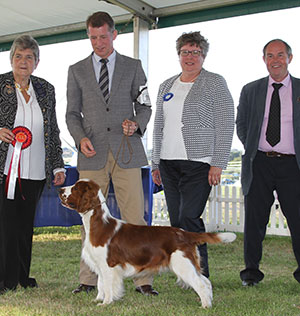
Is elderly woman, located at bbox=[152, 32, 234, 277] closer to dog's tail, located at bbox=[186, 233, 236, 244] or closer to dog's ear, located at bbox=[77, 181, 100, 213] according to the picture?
dog's tail, located at bbox=[186, 233, 236, 244]

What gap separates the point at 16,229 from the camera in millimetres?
3348

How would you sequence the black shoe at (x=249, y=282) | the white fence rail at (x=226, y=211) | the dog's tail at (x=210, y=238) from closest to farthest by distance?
the dog's tail at (x=210, y=238) < the black shoe at (x=249, y=282) < the white fence rail at (x=226, y=211)

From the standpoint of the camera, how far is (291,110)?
137 inches

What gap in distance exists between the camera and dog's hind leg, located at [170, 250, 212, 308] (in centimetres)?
279

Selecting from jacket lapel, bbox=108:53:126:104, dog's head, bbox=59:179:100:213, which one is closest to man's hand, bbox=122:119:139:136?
jacket lapel, bbox=108:53:126:104

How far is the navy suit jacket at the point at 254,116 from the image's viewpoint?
3445mm

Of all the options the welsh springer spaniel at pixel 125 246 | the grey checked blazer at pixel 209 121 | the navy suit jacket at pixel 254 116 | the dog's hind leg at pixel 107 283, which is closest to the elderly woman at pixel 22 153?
the welsh springer spaniel at pixel 125 246

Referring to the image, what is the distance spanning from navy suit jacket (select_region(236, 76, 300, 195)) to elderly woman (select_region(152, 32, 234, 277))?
1.37 feet

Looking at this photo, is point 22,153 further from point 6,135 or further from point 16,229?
point 16,229

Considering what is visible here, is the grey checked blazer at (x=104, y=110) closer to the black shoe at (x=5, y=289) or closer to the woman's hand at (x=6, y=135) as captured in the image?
the woman's hand at (x=6, y=135)

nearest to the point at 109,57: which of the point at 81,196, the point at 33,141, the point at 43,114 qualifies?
the point at 43,114

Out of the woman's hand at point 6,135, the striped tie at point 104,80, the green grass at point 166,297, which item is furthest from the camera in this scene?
the striped tie at point 104,80

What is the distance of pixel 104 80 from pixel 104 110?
8.4 inches

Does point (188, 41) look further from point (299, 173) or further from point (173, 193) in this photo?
point (299, 173)
